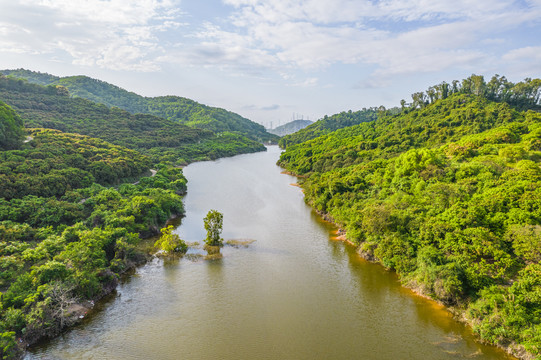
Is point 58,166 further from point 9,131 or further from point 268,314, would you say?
Result: point 268,314

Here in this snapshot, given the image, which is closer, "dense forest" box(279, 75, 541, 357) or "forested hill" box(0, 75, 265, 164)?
"dense forest" box(279, 75, 541, 357)

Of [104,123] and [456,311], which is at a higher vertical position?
[104,123]

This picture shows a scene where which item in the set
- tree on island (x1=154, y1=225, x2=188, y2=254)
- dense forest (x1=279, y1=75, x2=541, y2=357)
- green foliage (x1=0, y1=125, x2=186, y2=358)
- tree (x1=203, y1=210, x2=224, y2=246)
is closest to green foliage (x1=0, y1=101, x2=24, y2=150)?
green foliage (x1=0, y1=125, x2=186, y2=358)

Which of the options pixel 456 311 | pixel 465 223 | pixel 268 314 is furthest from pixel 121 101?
pixel 456 311

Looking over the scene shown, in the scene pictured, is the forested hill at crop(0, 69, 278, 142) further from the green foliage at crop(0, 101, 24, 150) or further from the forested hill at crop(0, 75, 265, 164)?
the green foliage at crop(0, 101, 24, 150)

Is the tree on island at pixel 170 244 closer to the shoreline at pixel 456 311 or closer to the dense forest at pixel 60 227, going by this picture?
the dense forest at pixel 60 227

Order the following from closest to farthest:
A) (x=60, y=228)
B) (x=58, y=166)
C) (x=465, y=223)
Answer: (x=465, y=223)
(x=60, y=228)
(x=58, y=166)
